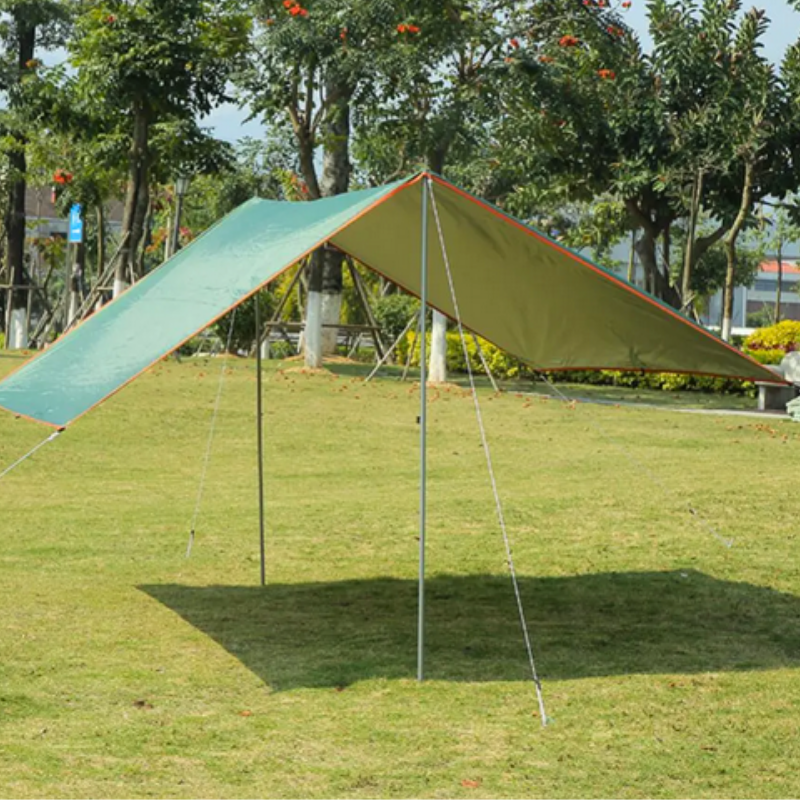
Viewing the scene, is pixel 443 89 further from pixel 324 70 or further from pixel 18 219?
pixel 18 219

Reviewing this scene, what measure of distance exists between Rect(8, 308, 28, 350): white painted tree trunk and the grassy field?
13.6 metres

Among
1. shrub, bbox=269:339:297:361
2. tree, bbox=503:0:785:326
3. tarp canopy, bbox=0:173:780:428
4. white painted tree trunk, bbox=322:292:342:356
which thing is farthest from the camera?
shrub, bbox=269:339:297:361

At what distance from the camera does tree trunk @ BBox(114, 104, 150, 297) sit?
85.1 ft

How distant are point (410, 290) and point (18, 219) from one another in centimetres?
2194

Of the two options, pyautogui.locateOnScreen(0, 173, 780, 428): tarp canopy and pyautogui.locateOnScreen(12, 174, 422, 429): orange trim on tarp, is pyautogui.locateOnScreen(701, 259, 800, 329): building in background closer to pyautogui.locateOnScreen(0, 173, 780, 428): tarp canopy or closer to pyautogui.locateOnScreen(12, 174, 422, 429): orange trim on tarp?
pyautogui.locateOnScreen(0, 173, 780, 428): tarp canopy

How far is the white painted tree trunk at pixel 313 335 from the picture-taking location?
23641 mm

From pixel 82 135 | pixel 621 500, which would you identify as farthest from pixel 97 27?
pixel 621 500

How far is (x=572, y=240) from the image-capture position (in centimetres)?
3541

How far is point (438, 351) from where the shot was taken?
885 inches

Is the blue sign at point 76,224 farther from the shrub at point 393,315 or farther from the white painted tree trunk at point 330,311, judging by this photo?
the shrub at point 393,315

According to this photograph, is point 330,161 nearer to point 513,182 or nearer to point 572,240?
point 513,182

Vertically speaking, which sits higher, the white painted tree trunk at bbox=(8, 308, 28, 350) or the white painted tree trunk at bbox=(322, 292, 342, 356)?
the white painted tree trunk at bbox=(322, 292, 342, 356)

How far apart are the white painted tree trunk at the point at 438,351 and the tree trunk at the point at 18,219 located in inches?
381

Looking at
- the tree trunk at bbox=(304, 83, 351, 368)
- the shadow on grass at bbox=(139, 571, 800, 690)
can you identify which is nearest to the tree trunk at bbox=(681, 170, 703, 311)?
the tree trunk at bbox=(304, 83, 351, 368)
